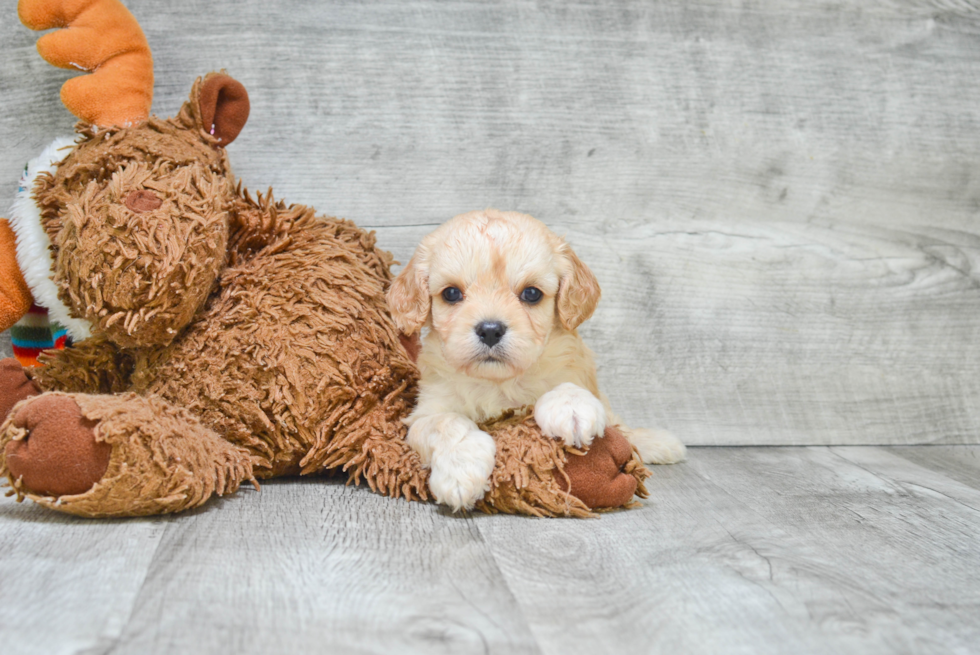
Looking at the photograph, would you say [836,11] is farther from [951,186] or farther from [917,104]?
[951,186]

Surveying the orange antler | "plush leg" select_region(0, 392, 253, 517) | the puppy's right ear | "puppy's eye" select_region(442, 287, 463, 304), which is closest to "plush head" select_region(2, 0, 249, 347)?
the orange antler

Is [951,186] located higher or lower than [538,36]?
lower

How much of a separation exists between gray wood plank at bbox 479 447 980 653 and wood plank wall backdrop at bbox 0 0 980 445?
2.27 ft

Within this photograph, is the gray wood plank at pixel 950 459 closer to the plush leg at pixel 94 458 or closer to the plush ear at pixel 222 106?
the plush leg at pixel 94 458

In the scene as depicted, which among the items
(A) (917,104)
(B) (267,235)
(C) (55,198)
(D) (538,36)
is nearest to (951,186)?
(A) (917,104)

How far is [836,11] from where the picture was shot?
2721 mm

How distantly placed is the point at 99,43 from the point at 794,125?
2067 millimetres

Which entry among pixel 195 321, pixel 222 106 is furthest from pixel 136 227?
pixel 222 106

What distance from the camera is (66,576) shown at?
132 centimetres

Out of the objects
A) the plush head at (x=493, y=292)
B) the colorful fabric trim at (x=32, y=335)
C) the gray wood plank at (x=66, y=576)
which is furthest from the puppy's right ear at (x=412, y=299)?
the colorful fabric trim at (x=32, y=335)

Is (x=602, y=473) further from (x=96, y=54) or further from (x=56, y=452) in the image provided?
(x=96, y=54)

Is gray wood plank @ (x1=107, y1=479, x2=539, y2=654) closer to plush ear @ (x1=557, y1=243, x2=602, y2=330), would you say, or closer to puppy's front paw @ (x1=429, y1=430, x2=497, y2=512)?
puppy's front paw @ (x1=429, y1=430, x2=497, y2=512)

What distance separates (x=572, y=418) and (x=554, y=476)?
0.44 ft

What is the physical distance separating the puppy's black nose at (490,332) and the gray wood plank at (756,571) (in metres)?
0.37
